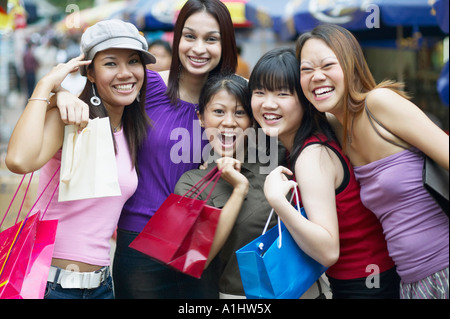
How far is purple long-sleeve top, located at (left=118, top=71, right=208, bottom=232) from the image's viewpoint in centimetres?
264

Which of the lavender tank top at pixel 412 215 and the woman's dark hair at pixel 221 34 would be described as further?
the woman's dark hair at pixel 221 34

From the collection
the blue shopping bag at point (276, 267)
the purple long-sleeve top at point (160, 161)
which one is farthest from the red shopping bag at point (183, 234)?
the purple long-sleeve top at point (160, 161)

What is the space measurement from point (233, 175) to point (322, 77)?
0.59 meters

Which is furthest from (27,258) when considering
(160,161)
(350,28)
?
(350,28)

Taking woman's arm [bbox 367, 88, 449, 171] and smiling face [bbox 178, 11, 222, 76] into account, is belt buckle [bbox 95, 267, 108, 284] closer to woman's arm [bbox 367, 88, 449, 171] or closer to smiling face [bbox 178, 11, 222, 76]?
smiling face [bbox 178, 11, 222, 76]

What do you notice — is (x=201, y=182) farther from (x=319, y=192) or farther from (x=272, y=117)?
(x=319, y=192)

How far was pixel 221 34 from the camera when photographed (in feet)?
9.16

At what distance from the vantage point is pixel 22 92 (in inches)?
738

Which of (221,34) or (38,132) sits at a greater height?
(221,34)

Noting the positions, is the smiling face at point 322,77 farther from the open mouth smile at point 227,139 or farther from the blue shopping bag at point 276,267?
the blue shopping bag at point 276,267

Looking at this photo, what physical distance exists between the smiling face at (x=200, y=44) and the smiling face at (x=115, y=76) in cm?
36

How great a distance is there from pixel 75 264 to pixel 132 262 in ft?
1.26

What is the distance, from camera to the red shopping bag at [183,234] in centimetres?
214

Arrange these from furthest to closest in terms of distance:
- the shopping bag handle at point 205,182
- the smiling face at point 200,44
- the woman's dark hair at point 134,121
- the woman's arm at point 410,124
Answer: the smiling face at point 200,44 < the woman's dark hair at point 134,121 < the shopping bag handle at point 205,182 < the woman's arm at point 410,124
